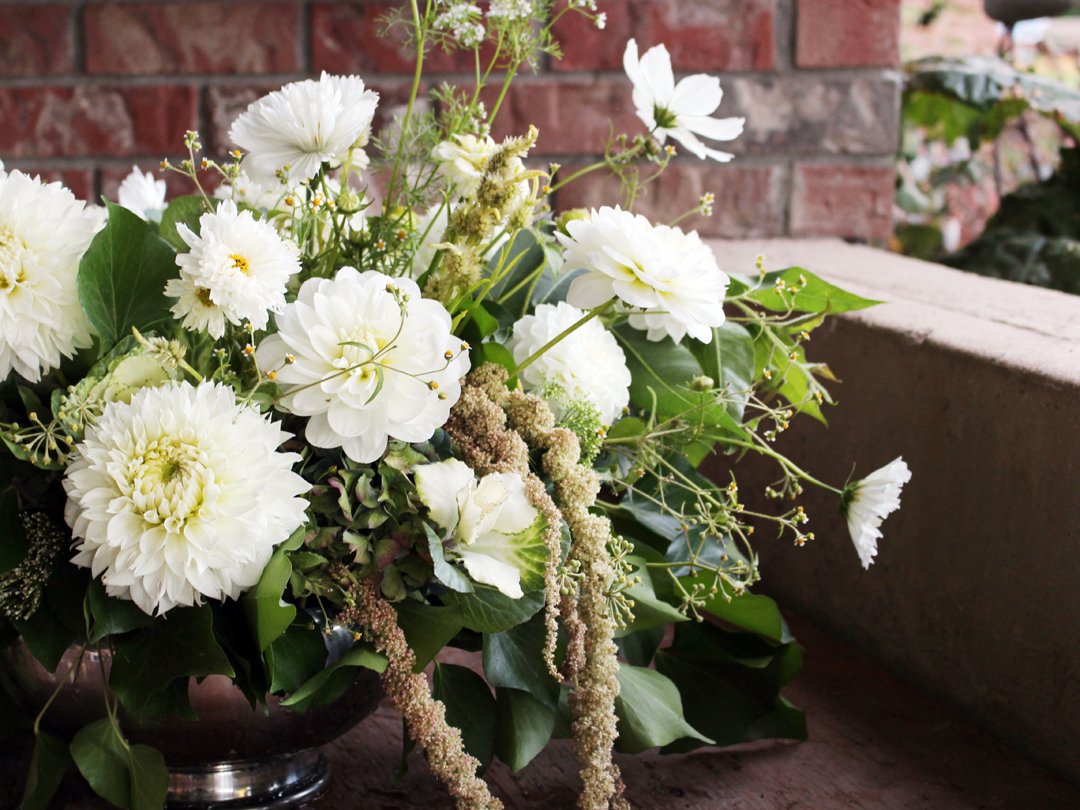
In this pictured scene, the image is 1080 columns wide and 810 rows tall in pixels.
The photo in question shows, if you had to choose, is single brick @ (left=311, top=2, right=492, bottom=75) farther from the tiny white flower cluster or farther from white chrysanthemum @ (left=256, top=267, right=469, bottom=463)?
white chrysanthemum @ (left=256, top=267, right=469, bottom=463)

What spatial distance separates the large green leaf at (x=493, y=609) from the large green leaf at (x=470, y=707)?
8cm

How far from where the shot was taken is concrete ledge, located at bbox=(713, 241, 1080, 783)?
61 cm

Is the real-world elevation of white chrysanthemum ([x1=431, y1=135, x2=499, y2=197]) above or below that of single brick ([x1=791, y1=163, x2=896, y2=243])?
above

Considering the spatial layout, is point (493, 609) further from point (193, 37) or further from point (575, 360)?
point (193, 37)

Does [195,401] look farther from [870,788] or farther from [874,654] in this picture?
[874,654]

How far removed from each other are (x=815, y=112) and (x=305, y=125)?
76 cm

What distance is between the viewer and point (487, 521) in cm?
45

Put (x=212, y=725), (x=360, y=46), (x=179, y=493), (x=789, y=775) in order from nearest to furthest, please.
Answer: (x=179, y=493)
(x=212, y=725)
(x=789, y=775)
(x=360, y=46)

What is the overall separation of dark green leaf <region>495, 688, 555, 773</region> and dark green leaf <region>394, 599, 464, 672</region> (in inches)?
2.7

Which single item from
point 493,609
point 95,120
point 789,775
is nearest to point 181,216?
point 493,609

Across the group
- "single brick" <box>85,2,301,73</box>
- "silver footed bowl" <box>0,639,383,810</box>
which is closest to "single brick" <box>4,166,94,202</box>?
"single brick" <box>85,2,301,73</box>

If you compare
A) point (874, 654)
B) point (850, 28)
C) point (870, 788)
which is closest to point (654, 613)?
point (870, 788)

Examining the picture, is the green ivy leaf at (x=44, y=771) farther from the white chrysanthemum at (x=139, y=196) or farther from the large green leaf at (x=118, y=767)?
the white chrysanthemum at (x=139, y=196)

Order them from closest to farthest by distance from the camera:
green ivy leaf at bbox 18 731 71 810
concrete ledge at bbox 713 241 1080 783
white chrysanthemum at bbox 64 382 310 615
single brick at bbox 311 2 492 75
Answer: white chrysanthemum at bbox 64 382 310 615, green ivy leaf at bbox 18 731 71 810, concrete ledge at bbox 713 241 1080 783, single brick at bbox 311 2 492 75
